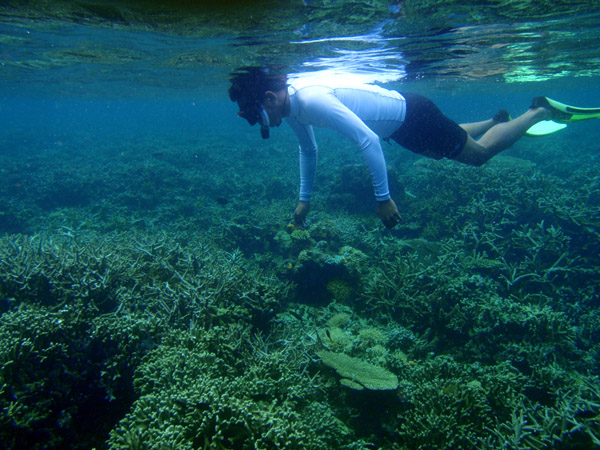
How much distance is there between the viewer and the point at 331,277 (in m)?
6.84

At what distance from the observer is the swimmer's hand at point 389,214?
3.80m

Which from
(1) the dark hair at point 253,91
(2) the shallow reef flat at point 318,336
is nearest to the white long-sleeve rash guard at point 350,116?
(1) the dark hair at point 253,91

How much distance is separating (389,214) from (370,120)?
6.68 feet

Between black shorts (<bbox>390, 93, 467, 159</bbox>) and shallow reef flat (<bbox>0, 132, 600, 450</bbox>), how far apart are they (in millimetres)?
2672

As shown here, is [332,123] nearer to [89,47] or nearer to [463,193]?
[463,193]

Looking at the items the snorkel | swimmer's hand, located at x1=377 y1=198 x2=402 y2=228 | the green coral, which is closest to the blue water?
the green coral

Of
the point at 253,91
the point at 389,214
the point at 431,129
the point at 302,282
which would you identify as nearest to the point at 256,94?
the point at 253,91

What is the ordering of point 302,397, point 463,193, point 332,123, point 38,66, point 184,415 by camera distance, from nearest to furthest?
point 184,415, point 302,397, point 332,123, point 463,193, point 38,66

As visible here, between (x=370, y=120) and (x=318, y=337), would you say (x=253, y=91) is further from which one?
(x=318, y=337)

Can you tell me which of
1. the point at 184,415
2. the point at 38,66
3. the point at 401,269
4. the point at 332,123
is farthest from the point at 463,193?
the point at 38,66

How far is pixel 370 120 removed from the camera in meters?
5.03

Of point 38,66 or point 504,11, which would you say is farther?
point 38,66

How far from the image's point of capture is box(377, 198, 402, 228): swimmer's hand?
3803mm

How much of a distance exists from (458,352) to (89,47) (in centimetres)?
1687
